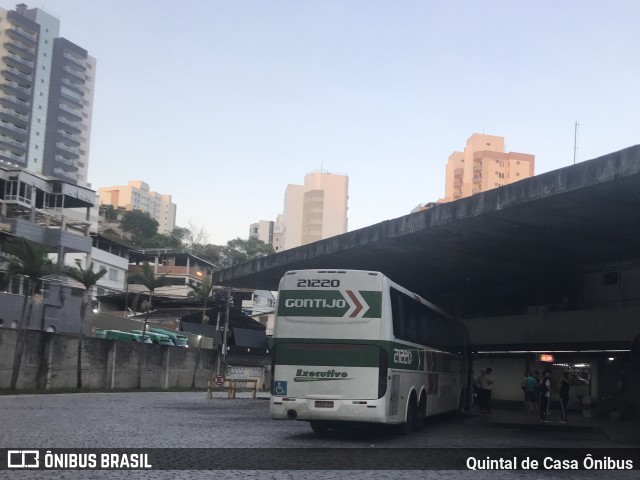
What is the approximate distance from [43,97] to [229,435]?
5032 inches

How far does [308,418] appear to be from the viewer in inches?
674

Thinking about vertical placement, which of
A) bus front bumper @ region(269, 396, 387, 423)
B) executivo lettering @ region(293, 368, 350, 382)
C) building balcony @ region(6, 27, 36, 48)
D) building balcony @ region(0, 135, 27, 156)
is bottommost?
bus front bumper @ region(269, 396, 387, 423)

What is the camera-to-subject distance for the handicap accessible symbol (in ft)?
56.8

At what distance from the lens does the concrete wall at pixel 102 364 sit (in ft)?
116

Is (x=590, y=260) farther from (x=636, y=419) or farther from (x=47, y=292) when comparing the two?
(x=47, y=292)

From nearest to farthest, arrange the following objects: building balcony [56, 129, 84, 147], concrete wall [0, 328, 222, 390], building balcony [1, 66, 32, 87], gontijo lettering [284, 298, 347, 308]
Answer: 1. gontijo lettering [284, 298, 347, 308]
2. concrete wall [0, 328, 222, 390]
3. building balcony [1, 66, 32, 87]
4. building balcony [56, 129, 84, 147]

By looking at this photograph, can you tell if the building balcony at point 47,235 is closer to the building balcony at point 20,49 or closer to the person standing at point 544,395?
the person standing at point 544,395

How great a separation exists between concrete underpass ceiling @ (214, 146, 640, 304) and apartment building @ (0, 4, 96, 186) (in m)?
96.5

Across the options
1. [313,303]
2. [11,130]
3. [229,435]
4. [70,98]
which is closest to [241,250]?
[11,130]

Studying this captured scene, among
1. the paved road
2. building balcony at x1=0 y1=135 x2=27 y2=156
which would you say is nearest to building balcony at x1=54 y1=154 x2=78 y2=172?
building balcony at x1=0 y1=135 x2=27 y2=156

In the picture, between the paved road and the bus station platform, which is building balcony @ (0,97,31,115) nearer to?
the paved road

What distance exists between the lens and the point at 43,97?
13262 centimetres

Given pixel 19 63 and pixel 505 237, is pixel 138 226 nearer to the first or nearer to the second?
pixel 19 63

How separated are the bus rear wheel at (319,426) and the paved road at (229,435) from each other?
217 mm
